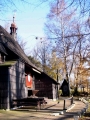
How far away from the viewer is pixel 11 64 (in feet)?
59.8

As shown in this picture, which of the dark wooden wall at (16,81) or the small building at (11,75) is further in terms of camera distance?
the dark wooden wall at (16,81)

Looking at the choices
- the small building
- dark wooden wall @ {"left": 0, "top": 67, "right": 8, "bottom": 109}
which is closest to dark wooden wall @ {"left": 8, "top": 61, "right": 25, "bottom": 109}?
the small building

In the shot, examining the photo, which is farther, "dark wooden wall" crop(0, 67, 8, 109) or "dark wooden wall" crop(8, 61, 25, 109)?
"dark wooden wall" crop(8, 61, 25, 109)

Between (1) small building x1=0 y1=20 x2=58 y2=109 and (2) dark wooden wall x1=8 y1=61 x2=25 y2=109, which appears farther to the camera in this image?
(2) dark wooden wall x1=8 y1=61 x2=25 y2=109

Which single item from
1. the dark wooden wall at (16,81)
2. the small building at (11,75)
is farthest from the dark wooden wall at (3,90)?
the dark wooden wall at (16,81)

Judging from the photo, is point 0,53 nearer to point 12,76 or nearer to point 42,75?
point 12,76

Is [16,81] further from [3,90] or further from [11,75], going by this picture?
[3,90]

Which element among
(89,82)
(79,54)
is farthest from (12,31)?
(89,82)

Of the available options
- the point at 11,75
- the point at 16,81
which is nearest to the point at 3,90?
the point at 11,75

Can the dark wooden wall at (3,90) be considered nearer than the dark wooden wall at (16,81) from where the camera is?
Yes

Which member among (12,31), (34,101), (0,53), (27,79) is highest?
(12,31)

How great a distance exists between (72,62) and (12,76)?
27704 mm

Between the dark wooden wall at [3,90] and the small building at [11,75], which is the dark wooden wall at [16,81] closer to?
the small building at [11,75]

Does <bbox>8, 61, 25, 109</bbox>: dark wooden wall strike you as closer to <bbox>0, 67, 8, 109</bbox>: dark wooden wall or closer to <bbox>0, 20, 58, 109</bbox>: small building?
<bbox>0, 20, 58, 109</bbox>: small building
